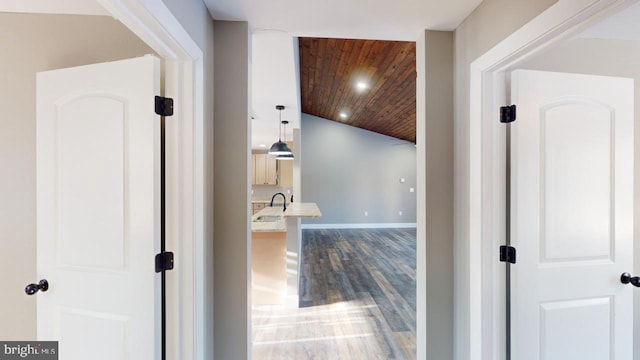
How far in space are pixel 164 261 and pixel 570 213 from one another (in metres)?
1.90

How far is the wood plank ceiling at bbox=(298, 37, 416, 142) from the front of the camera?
10.3 ft

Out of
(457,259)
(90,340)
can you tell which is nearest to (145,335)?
(90,340)

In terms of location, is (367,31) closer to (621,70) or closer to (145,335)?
(621,70)

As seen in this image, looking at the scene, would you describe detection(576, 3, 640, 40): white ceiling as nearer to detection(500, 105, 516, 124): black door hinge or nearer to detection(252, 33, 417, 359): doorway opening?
detection(500, 105, 516, 124): black door hinge

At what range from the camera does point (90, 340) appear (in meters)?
1.20

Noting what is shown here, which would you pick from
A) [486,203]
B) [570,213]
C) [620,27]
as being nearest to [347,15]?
[486,203]

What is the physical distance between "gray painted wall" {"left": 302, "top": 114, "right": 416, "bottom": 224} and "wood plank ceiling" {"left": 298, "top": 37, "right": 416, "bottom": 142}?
80cm

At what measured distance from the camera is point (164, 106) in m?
1.20

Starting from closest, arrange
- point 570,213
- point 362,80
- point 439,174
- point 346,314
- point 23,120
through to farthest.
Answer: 1. point 570,213
2. point 23,120
3. point 439,174
4. point 346,314
5. point 362,80

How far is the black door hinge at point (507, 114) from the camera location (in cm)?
130

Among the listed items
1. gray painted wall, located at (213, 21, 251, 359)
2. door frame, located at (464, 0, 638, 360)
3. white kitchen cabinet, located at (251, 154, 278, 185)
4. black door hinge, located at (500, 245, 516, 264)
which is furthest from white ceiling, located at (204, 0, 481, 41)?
white kitchen cabinet, located at (251, 154, 278, 185)

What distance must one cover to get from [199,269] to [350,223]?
675cm

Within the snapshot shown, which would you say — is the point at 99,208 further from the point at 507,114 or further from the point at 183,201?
the point at 507,114

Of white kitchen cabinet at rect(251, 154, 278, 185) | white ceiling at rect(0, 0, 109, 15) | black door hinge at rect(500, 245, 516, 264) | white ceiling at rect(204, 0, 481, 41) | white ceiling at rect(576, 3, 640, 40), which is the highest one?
white ceiling at rect(204, 0, 481, 41)
